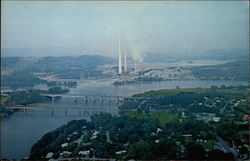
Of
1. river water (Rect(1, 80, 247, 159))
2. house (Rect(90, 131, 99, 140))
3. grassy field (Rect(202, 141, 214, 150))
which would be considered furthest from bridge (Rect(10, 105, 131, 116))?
grassy field (Rect(202, 141, 214, 150))

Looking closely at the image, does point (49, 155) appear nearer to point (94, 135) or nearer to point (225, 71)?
point (94, 135)

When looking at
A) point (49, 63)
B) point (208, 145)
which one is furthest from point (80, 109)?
point (208, 145)

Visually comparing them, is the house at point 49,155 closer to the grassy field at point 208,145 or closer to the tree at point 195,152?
the tree at point 195,152

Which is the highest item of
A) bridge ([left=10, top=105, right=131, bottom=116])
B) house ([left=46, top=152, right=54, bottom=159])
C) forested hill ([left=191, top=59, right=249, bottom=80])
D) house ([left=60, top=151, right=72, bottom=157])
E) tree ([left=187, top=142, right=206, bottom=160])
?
forested hill ([left=191, top=59, right=249, bottom=80])

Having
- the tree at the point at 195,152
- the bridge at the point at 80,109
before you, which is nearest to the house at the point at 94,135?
the bridge at the point at 80,109

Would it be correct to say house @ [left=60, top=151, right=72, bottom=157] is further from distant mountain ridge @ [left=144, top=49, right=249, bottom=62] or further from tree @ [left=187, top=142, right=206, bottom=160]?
distant mountain ridge @ [left=144, top=49, right=249, bottom=62]

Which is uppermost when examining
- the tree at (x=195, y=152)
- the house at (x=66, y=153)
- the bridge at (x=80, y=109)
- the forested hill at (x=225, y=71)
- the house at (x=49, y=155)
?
the forested hill at (x=225, y=71)

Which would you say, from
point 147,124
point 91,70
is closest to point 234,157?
point 147,124
